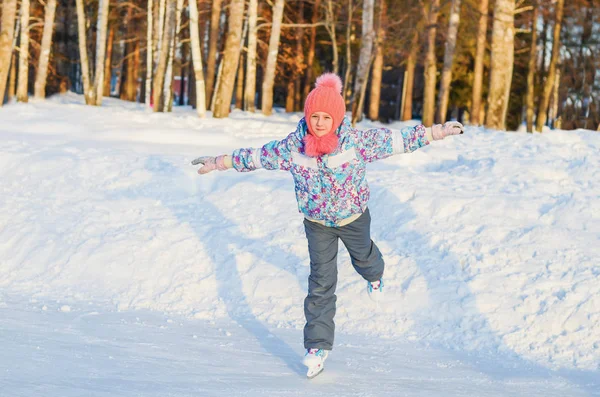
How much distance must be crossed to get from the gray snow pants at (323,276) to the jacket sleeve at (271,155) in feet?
1.48

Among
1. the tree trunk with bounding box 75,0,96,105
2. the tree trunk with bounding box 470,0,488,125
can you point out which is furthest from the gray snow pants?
the tree trunk with bounding box 75,0,96,105

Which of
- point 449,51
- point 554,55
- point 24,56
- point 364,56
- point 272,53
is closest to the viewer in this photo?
point 364,56

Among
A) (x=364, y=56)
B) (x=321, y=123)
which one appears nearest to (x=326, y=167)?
(x=321, y=123)

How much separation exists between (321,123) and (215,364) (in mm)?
1682

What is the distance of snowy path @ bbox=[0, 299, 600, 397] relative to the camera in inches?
199

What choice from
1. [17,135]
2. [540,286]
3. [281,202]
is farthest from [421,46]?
[540,286]

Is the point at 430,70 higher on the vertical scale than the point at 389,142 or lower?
higher

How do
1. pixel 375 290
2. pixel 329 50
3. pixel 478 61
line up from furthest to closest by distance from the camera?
pixel 329 50 → pixel 478 61 → pixel 375 290

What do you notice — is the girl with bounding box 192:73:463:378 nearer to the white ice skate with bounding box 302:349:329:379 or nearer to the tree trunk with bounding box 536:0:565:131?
the white ice skate with bounding box 302:349:329:379

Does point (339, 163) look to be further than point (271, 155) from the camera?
No

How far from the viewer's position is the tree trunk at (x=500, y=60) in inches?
726

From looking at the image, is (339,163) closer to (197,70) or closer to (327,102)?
(327,102)

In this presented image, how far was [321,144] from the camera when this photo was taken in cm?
558

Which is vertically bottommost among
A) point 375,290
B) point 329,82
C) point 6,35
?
point 375,290
